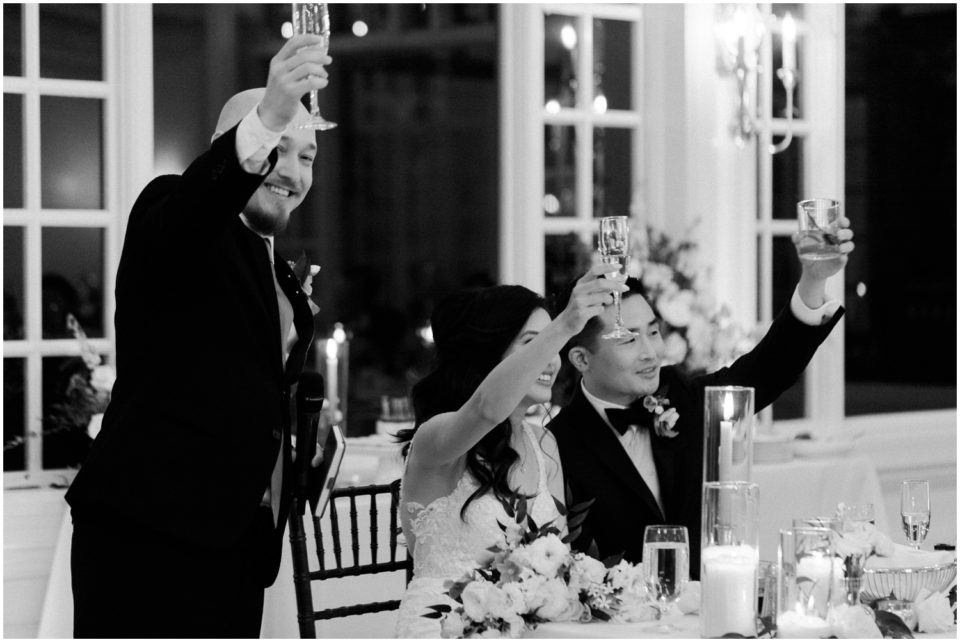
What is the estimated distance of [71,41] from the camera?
3828mm

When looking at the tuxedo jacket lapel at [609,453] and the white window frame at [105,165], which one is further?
the white window frame at [105,165]

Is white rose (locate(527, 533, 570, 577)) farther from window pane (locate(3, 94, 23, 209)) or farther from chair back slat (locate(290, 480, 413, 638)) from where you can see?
window pane (locate(3, 94, 23, 209))

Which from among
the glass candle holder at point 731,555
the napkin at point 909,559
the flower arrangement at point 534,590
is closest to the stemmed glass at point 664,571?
the flower arrangement at point 534,590

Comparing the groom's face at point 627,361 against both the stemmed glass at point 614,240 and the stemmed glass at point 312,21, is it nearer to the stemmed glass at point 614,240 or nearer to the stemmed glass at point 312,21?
the stemmed glass at point 614,240

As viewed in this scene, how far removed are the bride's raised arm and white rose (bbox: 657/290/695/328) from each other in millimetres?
1592

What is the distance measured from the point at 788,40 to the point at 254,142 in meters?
3.00

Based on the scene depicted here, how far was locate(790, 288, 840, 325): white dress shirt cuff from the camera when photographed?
2643 mm

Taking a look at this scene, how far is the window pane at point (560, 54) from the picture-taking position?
4.66m

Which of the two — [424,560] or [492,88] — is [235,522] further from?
[492,88]

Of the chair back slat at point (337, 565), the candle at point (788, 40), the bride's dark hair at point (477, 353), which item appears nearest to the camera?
the chair back slat at point (337, 565)

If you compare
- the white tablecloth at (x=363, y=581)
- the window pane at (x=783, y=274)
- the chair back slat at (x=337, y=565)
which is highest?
the window pane at (x=783, y=274)

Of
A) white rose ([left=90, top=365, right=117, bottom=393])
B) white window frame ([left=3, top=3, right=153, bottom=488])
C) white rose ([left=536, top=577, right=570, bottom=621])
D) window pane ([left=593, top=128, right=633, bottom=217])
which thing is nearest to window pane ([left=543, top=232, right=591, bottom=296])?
window pane ([left=593, top=128, right=633, bottom=217])

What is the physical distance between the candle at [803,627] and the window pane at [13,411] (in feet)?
8.23

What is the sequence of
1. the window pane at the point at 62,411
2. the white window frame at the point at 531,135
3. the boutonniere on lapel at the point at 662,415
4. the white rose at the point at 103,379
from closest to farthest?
the boutonniere on lapel at the point at 662,415, the white rose at the point at 103,379, the window pane at the point at 62,411, the white window frame at the point at 531,135
